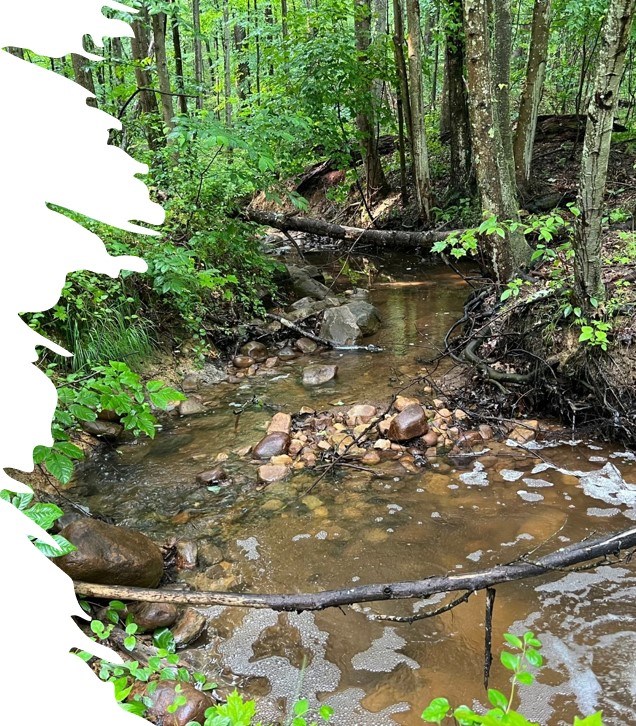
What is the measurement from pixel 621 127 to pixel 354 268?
6.53m

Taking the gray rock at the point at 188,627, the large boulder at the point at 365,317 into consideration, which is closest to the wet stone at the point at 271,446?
the gray rock at the point at 188,627

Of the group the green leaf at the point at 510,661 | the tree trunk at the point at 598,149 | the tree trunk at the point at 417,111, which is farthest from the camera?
the tree trunk at the point at 417,111

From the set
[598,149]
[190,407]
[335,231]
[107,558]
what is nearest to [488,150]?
[598,149]

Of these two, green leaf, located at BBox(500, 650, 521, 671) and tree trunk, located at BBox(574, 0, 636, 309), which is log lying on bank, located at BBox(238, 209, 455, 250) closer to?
tree trunk, located at BBox(574, 0, 636, 309)

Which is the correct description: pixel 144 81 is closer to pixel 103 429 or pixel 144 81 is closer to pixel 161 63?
pixel 161 63

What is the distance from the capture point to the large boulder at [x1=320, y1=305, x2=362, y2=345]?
7.92 m

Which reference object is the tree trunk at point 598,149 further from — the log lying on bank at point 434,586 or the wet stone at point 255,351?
the wet stone at point 255,351

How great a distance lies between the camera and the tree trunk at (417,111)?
9.83m

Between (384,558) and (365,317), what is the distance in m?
4.95

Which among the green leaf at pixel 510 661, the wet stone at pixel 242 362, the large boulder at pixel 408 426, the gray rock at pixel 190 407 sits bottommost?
the wet stone at pixel 242 362

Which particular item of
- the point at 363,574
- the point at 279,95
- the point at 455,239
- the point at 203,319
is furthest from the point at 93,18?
the point at 279,95

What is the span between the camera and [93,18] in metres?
0.51

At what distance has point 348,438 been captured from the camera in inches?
207

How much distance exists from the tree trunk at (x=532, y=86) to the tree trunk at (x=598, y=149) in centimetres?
572
